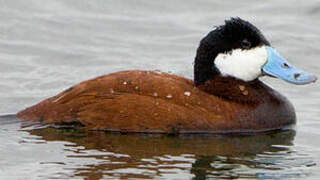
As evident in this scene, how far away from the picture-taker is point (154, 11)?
49.2 feet

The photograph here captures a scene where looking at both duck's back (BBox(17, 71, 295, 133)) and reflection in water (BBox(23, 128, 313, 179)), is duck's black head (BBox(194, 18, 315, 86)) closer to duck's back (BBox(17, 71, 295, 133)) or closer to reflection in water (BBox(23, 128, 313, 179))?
duck's back (BBox(17, 71, 295, 133))

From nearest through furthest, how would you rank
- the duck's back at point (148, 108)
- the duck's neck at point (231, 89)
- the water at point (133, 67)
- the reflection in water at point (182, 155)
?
the reflection in water at point (182, 155) → the water at point (133, 67) → the duck's back at point (148, 108) → the duck's neck at point (231, 89)

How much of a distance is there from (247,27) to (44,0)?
660 cm

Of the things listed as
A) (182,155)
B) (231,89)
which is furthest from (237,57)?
(182,155)

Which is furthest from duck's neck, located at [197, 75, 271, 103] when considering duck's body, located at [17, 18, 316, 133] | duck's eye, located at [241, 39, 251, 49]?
duck's eye, located at [241, 39, 251, 49]

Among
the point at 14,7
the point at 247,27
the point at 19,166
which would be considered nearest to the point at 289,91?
the point at 247,27

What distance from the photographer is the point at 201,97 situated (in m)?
8.92

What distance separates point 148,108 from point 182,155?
2.14 ft

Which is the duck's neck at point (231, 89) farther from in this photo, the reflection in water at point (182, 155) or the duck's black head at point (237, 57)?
the reflection in water at point (182, 155)

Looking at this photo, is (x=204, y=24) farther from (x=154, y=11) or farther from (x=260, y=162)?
(x=260, y=162)

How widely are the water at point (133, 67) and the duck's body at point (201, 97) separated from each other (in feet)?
0.44

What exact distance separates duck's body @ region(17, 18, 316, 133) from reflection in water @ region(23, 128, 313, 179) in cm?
12

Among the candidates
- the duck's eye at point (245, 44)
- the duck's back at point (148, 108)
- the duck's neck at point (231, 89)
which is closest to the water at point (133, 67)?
the duck's back at point (148, 108)

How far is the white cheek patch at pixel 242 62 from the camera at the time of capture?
917cm
